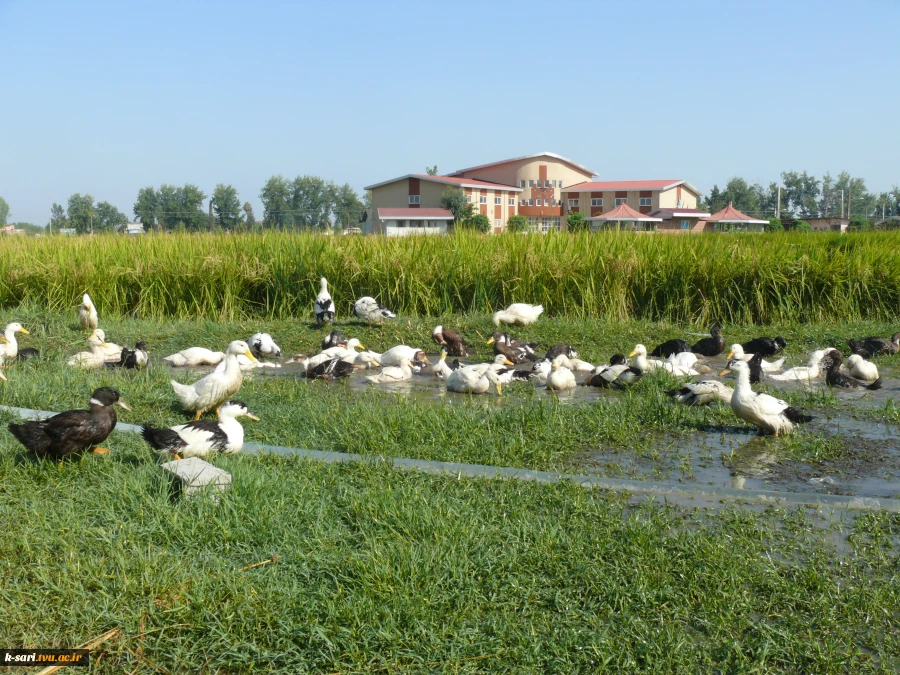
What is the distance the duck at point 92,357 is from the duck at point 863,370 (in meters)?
8.50

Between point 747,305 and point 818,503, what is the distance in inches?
300

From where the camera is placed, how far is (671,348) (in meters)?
9.62

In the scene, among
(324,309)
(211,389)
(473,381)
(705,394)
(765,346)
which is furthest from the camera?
(324,309)

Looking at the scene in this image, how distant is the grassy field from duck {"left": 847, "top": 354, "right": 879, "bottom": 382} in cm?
307

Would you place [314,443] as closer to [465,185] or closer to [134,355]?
[134,355]

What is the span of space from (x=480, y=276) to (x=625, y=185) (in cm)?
5349

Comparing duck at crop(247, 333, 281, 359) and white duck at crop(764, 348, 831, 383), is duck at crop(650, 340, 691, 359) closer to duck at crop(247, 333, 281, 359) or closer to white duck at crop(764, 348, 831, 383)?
white duck at crop(764, 348, 831, 383)

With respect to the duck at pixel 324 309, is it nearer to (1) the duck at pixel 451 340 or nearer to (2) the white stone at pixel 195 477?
(1) the duck at pixel 451 340

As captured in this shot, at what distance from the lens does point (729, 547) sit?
3.97m

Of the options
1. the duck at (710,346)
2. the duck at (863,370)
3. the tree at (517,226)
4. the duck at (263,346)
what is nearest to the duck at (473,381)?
the duck at (263,346)

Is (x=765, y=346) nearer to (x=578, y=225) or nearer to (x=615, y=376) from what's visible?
(x=615, y=376)

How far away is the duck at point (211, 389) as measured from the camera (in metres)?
6.71

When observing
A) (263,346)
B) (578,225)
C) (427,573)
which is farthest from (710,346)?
(578,225)

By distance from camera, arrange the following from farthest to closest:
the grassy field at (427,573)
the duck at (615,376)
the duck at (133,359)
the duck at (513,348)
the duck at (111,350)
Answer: the duck at (513,348) → the duck at (111,350) → the duck at (133,359) → the duck at (615,376) → the grassy field at (427,573)
